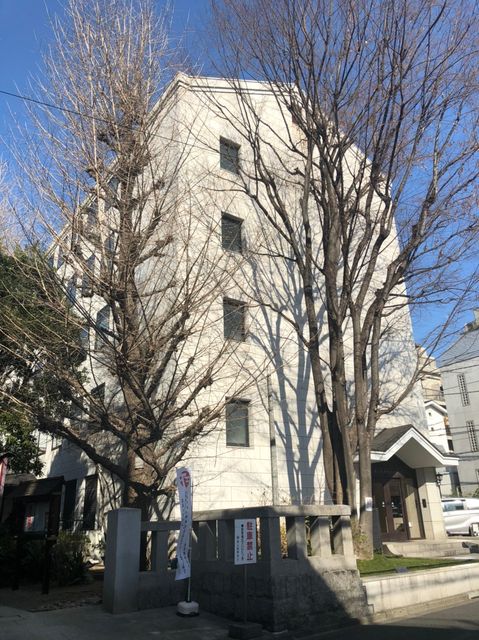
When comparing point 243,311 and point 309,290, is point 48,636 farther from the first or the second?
point 243,311

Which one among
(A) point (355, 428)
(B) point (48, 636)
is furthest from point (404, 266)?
(B) point (48, 636)

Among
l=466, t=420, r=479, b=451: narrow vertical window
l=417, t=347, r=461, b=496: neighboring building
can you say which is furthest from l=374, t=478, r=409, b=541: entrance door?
l=417, t=347, r=461, b=496: neighboring building

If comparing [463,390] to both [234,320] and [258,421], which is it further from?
[234,320]

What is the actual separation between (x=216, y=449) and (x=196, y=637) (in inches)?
265

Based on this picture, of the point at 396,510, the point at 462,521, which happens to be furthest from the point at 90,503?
the point at 462,521

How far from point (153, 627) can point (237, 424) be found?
25.1 feet

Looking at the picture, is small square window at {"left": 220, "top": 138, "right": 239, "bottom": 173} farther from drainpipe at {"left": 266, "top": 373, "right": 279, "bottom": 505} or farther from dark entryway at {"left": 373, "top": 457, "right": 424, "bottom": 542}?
dark entryway at {"left": 373, "top": 457, "right": 424, "bottom": 542}

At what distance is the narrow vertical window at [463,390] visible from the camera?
150 feet

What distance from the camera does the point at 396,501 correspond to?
19.5 metres

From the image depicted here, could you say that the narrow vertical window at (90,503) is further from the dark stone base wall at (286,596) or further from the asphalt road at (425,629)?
the asphalt road at (425,629)

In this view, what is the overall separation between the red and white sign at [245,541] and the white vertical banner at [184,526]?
0.91 m

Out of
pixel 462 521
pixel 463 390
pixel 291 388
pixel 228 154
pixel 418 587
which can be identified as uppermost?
pixel 228 154

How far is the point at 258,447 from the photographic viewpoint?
14828 millimetres

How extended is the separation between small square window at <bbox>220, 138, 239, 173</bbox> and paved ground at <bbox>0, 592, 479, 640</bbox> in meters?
14.0
